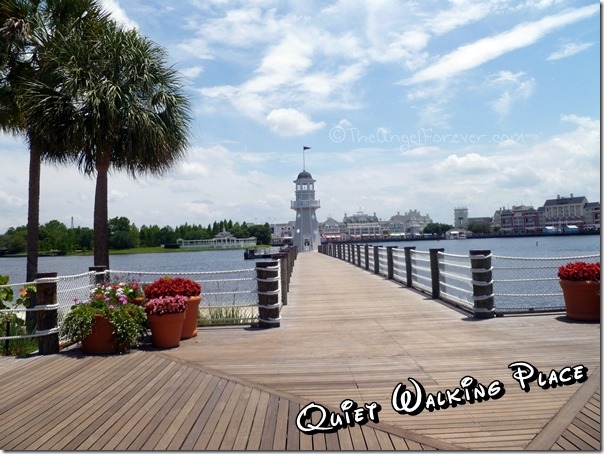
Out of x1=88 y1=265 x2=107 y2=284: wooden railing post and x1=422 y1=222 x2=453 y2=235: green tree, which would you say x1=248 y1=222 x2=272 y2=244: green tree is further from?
x1=88 y1=265 x2=107 y2=284: wooden railing post

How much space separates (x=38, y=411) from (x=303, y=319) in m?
5.27

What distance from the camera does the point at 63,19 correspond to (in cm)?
1145

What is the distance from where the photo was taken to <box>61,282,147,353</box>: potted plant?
6.58m

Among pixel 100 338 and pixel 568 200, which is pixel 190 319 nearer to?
pixel 100 338

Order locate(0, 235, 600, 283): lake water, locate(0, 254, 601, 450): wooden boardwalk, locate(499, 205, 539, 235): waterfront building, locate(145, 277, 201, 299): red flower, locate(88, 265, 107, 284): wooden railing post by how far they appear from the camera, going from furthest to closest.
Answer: locate(499, 205, 539, 235): waterfront building < locate(0, 235, 600, 283): lake water < locate(88, 265, 107, 284): wooden railing post < locate(145, 277, 201, 299): red flower < locate(0, 254, 601, 450): wooden boardwalk

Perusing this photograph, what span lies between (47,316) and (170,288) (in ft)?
5.14

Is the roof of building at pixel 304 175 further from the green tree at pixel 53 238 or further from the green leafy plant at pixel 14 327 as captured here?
the green leafy plant at pixel 14 327

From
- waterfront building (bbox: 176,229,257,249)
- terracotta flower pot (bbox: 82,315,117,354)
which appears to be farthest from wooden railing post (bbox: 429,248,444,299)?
waterfront building (bbox: 176,229,257,249)

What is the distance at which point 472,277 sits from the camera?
28.7 ft

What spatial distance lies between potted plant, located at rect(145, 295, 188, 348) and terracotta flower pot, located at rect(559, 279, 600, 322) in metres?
5.52

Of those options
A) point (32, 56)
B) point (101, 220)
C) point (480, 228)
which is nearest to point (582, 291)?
point (101, 220)

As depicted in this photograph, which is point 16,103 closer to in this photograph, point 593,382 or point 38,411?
point 38,411

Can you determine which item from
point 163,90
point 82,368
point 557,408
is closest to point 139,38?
point 163,90

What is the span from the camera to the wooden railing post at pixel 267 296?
8.42 metres
